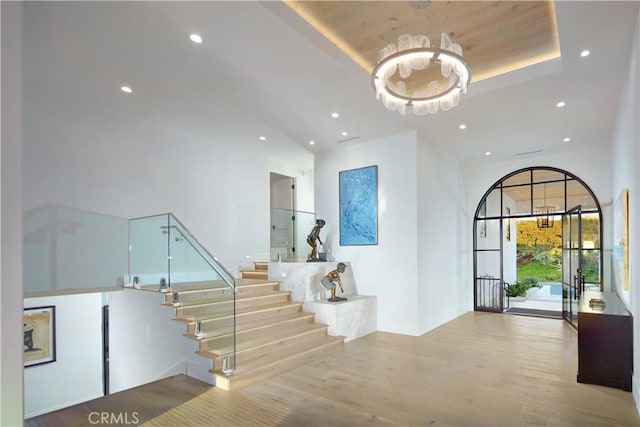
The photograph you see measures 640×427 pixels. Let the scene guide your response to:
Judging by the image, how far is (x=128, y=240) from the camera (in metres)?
6.23

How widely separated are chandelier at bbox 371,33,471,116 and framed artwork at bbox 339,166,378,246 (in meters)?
3.03

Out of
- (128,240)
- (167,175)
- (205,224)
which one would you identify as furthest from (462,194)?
(128,240)

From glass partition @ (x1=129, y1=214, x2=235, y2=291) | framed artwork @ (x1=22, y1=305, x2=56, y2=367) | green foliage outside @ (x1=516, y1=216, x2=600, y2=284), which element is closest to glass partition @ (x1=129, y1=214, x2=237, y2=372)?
glass partition @ (x1=129, y1=214, x2=235, y2=291)

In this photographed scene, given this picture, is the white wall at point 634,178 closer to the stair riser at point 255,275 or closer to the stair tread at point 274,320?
the stair tread at point 274,320

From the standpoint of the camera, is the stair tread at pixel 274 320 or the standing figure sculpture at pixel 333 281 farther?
the standing figure sculpture at pixel 333 281

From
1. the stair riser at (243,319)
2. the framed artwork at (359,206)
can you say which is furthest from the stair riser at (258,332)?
the framed artwork at (359,206)

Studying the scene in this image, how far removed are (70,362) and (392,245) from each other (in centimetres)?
715

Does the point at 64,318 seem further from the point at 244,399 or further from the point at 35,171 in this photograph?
the point at 244,399

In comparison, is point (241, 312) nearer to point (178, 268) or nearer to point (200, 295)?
point (200, 295)

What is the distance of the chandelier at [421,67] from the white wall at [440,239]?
104 inches

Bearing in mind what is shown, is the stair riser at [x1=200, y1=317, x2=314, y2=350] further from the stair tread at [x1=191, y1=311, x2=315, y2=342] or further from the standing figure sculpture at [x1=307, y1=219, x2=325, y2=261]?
the standing figure sculpture at [x1=307, y1=219, x2=325, y2=261]

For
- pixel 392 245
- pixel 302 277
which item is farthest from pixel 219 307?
pixel 392 245

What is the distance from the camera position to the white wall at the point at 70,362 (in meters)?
6.77

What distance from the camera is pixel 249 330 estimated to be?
5.09 m
